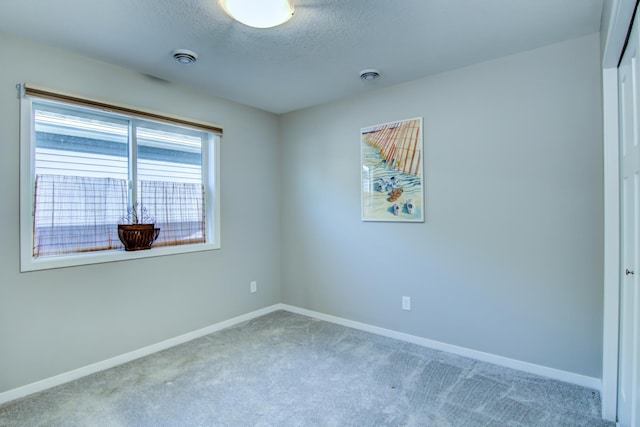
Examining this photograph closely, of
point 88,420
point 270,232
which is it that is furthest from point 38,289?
point 270,232

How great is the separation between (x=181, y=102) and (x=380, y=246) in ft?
7.50

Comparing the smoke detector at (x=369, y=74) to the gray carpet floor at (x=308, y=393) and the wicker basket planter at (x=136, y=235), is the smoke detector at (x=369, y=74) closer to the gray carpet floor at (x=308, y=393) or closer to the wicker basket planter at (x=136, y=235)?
the wicker basket planter at (x=136, y=235)

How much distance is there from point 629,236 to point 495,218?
94 centimetres

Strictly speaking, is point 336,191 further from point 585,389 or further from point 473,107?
point 585,389

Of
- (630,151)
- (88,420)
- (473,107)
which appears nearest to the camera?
(630,151)

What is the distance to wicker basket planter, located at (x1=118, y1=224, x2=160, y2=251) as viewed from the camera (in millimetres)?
2650

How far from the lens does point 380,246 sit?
10.5 feet

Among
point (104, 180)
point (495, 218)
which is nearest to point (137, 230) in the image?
point (104, 180)

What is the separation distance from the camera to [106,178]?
2662 millimetres

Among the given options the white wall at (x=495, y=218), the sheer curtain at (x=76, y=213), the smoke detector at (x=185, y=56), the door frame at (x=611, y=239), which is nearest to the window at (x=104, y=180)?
the sheer curtain at (x=76, y=213)

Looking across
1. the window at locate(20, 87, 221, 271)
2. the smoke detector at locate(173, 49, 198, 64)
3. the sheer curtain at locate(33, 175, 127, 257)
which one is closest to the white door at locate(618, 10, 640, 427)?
the smoke detector at locate(173, 49, 198, 64)

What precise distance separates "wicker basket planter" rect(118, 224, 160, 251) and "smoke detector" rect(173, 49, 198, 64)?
132 centimetres

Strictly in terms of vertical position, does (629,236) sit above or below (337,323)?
above

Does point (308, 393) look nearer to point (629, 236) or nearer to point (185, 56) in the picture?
point (629, 236)
